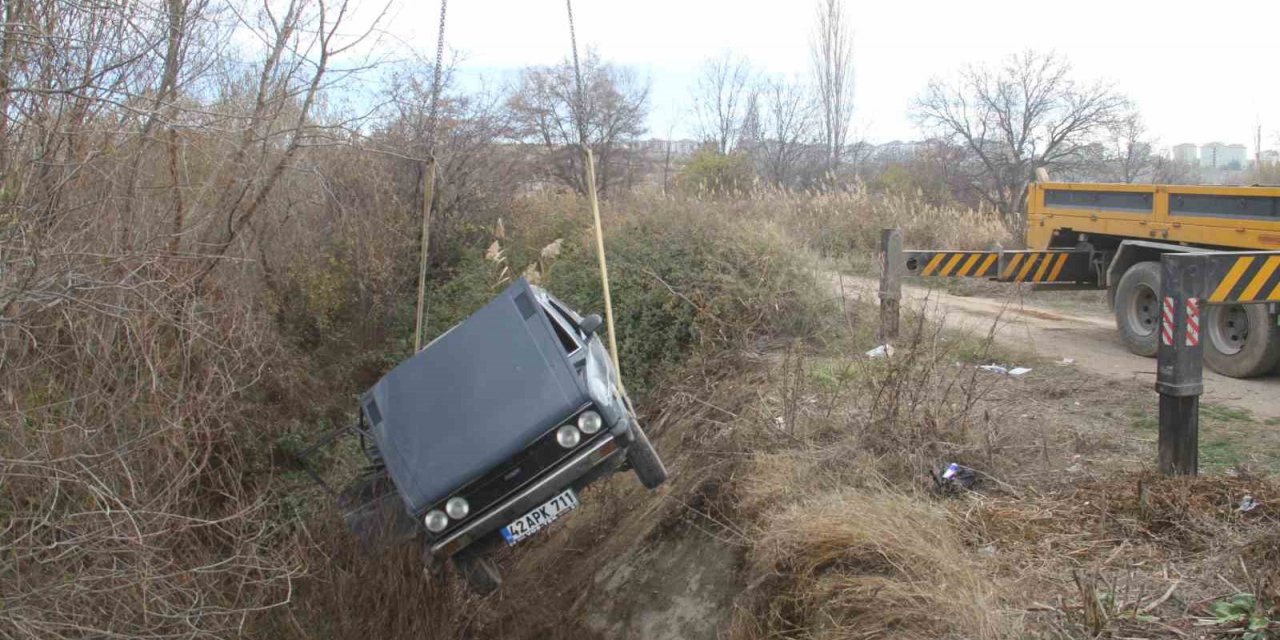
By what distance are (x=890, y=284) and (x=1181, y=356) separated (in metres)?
4.17

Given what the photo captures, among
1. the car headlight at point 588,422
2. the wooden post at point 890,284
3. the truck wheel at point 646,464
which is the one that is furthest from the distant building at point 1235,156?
the car headlight at point 588,422

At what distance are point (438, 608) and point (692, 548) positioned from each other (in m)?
1.73

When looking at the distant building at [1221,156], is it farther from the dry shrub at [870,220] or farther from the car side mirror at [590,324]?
the car side mirror at [590,324]

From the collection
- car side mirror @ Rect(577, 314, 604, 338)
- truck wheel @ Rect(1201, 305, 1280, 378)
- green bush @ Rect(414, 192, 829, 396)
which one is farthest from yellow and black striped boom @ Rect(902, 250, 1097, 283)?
car side mirror @ Rect(577, 314, 604, 338)

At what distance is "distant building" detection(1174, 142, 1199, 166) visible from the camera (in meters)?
39.8

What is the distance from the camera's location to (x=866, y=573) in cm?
506

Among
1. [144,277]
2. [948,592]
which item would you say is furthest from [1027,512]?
[144,277]

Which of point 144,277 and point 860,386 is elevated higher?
point 144,277

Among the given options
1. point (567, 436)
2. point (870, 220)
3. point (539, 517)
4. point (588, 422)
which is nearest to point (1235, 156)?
point (870, 220)

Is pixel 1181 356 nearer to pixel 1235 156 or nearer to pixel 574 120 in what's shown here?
pixel 574 120

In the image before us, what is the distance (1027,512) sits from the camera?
17.1 ft

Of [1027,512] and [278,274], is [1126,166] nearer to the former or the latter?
[278,274]

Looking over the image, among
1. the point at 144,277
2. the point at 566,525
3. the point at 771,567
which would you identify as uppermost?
the point at 144,277

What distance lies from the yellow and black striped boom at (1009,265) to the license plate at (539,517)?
16.9 ft
